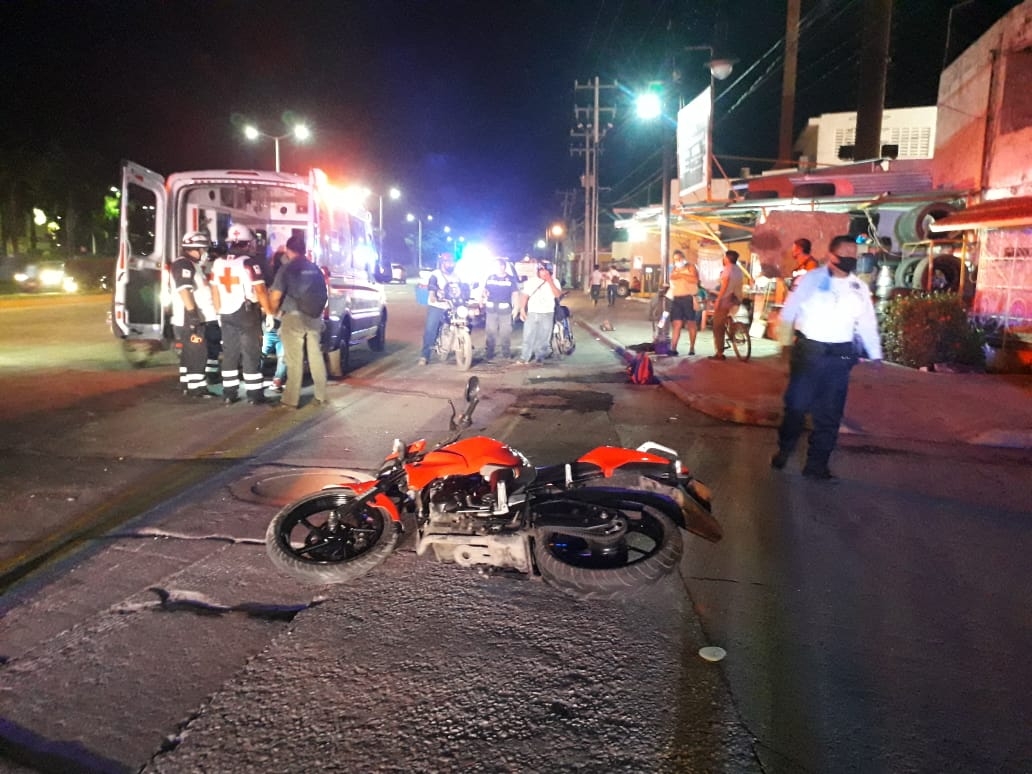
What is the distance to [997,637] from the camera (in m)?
3.71

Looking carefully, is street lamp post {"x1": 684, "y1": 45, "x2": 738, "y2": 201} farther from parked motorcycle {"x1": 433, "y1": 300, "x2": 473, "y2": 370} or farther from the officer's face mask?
the officer's face mask

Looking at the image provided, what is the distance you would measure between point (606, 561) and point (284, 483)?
9.96ft

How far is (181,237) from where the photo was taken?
36.7ft

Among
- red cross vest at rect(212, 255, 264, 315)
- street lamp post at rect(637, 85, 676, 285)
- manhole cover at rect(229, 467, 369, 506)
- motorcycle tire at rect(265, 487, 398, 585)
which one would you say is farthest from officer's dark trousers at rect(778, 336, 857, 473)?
street lamp post at rect(637, 85, 676, 285)

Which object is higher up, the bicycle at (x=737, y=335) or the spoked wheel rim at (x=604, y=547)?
the bicycle at (x=737, y=335)

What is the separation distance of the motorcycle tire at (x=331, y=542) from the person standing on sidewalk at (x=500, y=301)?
9310 mm

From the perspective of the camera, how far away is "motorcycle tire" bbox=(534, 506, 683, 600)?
392 centimetres

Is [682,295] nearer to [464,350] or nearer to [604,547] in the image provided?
[464,350]

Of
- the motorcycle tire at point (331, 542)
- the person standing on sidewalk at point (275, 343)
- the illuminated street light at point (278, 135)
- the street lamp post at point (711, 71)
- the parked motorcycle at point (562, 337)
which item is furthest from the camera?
the illuminated street light at point (278, 135)

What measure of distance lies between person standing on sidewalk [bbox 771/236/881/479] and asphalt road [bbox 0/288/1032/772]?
66 cm

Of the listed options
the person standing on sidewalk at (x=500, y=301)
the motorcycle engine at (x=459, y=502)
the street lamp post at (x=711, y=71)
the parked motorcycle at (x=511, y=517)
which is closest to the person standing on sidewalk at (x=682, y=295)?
the person standing on sidewalk at (x=500, y=301)

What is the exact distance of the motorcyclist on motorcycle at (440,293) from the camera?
1305 cm

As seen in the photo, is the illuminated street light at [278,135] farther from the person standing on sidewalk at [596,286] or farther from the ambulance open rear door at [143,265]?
the ambulance open rear door at [143,265]

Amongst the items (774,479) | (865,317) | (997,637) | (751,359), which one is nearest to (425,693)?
(997,637)
